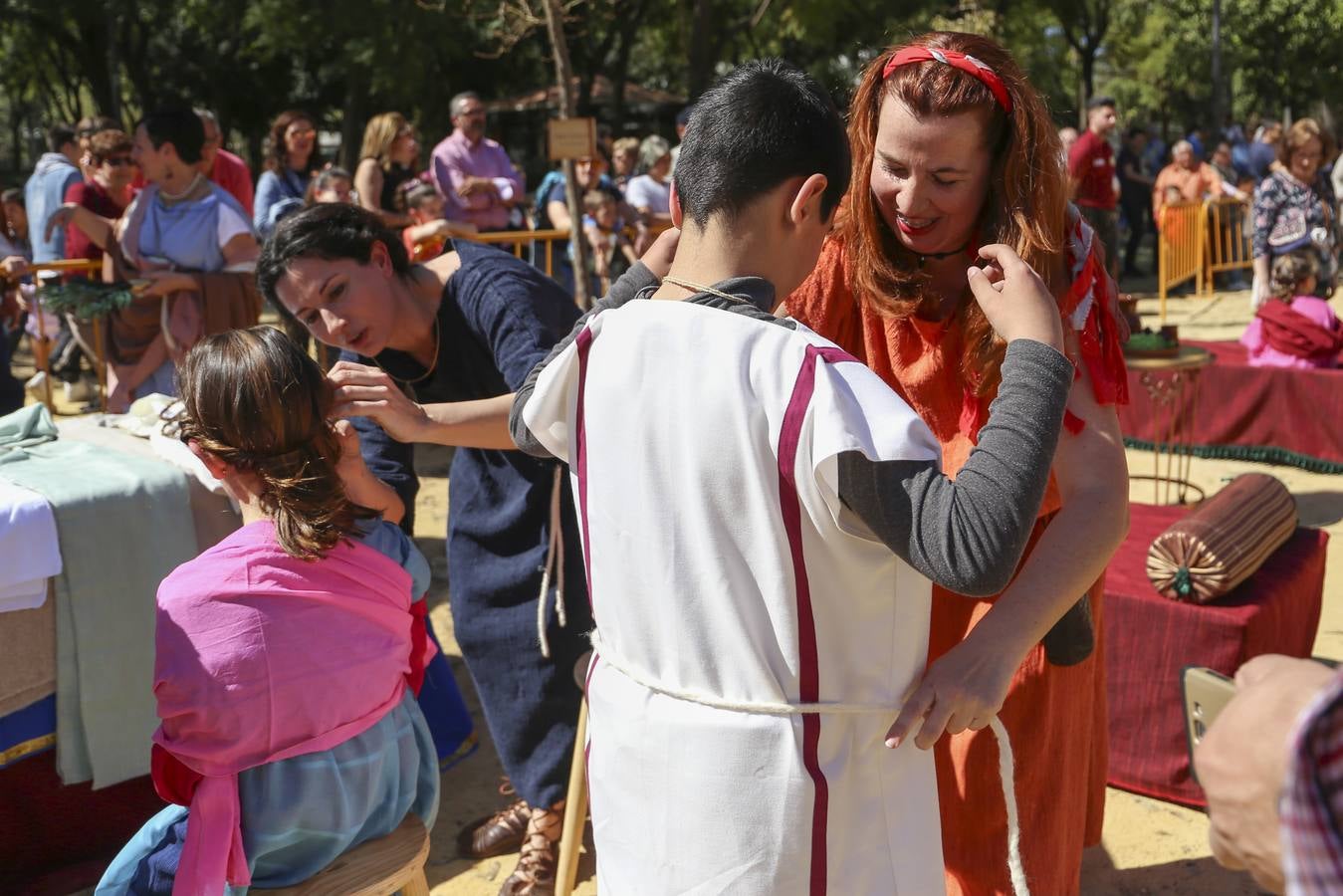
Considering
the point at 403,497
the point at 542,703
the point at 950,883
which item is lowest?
the point at 542,703

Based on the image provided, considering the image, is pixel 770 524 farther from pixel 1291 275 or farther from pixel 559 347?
pixel 1291 275

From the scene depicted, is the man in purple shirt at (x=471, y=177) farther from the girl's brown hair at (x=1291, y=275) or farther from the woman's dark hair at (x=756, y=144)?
the woman's dark hair at (x=756, y=144)

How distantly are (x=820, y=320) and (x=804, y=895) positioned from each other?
90 cm

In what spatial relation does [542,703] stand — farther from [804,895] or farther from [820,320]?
[804,895]

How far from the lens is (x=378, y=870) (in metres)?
2.12

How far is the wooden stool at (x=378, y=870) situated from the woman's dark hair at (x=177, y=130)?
151 inches

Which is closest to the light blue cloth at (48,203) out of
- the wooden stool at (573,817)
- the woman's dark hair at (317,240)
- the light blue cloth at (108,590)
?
the light blue cloth at (108,590)

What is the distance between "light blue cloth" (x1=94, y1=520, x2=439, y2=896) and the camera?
207cm

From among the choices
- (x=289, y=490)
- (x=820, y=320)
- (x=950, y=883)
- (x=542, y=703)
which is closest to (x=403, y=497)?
(x=542, y=703)

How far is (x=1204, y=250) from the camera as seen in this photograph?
1255 cm

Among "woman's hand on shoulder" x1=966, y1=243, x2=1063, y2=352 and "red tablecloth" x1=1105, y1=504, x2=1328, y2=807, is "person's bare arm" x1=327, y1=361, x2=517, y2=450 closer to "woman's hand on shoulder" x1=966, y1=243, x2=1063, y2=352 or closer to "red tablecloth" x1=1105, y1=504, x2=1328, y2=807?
"woman's hand on shoulder" x1=966, y1=243, x2=1063, y2=352

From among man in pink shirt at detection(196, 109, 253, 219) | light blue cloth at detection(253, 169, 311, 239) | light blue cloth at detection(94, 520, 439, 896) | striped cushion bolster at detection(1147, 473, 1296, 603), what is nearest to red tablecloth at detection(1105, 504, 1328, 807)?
striped cushion bolster at detection(1147, 473, 1296, 603)

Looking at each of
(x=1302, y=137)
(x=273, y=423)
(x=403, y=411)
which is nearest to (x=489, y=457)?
(x=403, y=411)

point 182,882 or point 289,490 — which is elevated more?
point 289,490
